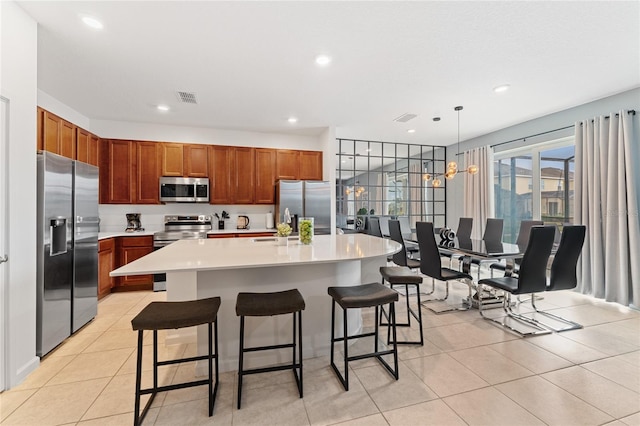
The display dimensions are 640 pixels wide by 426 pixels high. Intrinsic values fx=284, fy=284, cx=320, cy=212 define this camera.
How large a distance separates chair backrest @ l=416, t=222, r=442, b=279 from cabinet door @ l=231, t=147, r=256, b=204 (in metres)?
3.07

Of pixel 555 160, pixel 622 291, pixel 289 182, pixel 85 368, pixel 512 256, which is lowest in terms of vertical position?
pixel 85 368

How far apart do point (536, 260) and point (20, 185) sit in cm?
452

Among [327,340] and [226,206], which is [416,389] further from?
[226,206]

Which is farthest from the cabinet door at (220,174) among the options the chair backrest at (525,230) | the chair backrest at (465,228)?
the chair backrest at (525,230)

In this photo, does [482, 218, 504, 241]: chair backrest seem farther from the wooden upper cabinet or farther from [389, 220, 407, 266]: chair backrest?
the wooden upper cabinet

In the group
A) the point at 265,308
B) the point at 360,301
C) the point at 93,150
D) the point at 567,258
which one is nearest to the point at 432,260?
the point at 567,258

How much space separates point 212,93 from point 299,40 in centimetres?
162

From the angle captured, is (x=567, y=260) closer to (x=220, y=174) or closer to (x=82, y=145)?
(x=220, y=174)

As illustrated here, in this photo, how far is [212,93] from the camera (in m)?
3.62

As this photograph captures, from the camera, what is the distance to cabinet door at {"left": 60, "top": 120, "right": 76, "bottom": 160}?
3508mm

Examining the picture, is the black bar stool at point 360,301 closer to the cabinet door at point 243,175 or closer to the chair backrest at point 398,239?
the chair backrest at point 398,239

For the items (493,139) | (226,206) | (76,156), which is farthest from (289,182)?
(493,139)

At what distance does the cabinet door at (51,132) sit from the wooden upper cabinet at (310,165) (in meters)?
3.45

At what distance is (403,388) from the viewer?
2.00 meters
